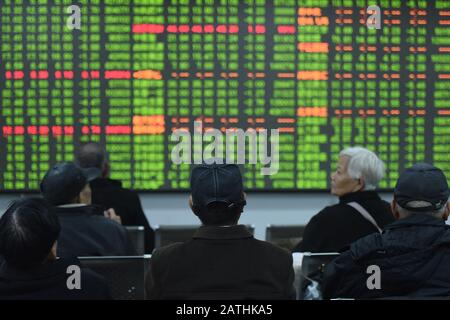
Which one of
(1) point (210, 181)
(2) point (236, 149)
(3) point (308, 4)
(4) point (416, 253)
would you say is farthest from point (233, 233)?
(3) point (308, 4)

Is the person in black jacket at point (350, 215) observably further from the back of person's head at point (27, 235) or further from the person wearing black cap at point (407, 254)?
the back of person's head at point (27, 235)

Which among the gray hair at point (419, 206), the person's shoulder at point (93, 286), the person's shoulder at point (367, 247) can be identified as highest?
the gray hair at point (419, 206)

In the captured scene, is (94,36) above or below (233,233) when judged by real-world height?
above

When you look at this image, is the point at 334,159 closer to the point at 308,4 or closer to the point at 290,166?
the point at 290,166

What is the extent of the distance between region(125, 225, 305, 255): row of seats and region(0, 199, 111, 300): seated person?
1373 millimetres

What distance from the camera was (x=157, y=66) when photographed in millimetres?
4395

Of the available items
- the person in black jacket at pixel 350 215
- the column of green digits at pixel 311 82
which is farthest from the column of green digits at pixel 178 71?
the person in black jacket at pixel 350 215

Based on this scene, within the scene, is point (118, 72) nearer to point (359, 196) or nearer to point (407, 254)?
point (359, 196)

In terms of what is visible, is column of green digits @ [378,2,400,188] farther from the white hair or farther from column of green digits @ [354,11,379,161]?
the white hair

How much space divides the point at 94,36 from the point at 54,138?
605 millimetres

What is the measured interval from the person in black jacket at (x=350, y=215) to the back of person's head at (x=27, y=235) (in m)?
1.35

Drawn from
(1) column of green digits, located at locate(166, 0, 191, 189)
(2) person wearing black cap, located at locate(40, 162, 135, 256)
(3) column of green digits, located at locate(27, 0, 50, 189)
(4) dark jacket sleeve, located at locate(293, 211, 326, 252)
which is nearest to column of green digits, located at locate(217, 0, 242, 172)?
(1) column of green digits, located at locate(166, 0, 191, 189)

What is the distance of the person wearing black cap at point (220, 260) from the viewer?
6.56ft

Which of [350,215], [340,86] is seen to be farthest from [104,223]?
[340,86]
